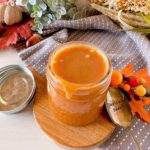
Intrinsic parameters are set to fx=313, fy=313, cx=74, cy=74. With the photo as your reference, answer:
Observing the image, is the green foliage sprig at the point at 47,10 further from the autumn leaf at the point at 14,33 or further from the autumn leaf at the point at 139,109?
the autumn leaf at the point at 139,109

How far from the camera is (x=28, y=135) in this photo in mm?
585

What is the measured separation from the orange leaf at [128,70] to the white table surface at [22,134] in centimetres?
21

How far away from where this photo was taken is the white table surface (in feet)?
1.88

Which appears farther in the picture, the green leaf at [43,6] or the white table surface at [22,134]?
the green leaf at [43,6]

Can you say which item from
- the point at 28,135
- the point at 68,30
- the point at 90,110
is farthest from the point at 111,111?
the point at 68,30

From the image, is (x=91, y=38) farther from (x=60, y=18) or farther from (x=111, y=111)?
(x=111, y=111)

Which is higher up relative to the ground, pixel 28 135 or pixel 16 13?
pixel 16 13

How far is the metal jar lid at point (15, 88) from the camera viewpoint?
60 centimetres

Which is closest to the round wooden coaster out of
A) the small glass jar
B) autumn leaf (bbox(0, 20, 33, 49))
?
the small glass jar

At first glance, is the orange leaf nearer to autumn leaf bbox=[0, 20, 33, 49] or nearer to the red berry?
the red berry

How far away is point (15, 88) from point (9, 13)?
0.20 m

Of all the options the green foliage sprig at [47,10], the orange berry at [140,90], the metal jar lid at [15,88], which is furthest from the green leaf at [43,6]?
the orange berry at [140,90]

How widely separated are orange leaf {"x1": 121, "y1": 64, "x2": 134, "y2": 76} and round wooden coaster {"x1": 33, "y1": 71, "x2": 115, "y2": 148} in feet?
0.35

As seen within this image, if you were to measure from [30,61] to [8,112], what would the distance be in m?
0.14
